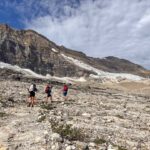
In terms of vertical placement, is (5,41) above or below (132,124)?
above

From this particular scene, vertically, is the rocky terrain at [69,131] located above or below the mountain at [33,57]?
below

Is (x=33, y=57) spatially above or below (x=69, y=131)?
above

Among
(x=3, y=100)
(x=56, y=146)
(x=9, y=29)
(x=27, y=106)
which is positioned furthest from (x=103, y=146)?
(x=9, y=29)

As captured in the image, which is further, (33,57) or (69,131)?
(33,57)

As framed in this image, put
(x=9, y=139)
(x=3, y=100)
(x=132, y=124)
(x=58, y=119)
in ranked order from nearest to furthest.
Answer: (x=9, y=139) → (x=58, y=119) → (x=132, y=124) → (x=3, y=100)

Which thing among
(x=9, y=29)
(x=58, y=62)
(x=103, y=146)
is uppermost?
(x=9, y=29)

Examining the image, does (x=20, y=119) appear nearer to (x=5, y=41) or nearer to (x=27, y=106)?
(x=27, y=106)

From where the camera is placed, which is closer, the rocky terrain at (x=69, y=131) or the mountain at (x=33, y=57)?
the rocky terrain at (x=69, y=131)

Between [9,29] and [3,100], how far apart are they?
163 meters

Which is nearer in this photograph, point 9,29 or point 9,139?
point 9,139

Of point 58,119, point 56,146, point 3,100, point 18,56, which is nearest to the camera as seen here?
point 56,146

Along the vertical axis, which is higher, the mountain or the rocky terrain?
the mountain

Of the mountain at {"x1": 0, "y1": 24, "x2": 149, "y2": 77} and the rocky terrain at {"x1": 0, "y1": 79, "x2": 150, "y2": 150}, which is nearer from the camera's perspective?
the rocky terrain at {"x1": 0, "y1": 79, "x2": 150, "y2": 150}

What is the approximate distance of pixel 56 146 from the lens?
20031 millimetres
